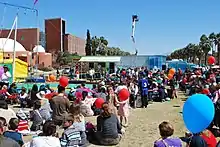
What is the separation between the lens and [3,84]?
15.5m

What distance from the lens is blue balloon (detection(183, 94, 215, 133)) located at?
13.5ft

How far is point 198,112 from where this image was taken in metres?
4.10

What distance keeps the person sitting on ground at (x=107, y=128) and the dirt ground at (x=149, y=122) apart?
35cm

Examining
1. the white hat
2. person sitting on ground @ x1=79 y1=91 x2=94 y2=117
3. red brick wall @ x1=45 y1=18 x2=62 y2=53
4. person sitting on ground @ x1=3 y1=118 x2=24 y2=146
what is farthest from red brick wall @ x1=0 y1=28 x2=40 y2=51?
person sitting on ground @ x1=3 y1=118 x2=24 y2=146

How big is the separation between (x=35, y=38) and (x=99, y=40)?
16699mm

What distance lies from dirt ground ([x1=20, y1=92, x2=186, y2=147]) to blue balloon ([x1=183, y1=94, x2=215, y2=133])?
13.4ft

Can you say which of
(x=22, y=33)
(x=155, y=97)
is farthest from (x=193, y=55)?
(x=155, y=97)

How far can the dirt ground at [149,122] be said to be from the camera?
8.61 meters

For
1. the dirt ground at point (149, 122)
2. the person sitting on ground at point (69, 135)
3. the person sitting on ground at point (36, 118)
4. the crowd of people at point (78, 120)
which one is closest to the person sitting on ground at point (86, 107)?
the crowd of people at point (78, 120)

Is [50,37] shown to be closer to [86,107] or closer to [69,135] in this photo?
[86,107]

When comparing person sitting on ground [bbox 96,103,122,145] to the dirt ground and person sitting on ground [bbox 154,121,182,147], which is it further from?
person sitting on ground [bbox 154,121,182,147]

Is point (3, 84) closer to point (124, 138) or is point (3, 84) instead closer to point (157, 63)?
point (124, 138)

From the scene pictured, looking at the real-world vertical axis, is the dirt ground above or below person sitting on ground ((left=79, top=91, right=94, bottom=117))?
below

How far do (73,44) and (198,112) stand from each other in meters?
89.2
